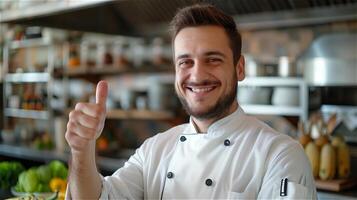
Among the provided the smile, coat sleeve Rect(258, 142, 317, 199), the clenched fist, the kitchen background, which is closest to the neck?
the smile

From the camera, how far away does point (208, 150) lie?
4.58 ft

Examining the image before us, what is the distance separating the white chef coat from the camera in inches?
48.6

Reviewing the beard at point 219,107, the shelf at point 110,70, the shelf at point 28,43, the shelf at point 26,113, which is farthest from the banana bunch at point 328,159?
the shelf at point 28,43

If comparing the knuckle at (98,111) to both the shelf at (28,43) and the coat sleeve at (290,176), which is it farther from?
the shelf at (28,43)

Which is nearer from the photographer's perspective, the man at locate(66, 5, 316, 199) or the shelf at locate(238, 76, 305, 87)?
the man at locate(66, 5, 316, 199)

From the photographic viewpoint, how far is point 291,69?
371 cm

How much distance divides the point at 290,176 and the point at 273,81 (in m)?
2.58

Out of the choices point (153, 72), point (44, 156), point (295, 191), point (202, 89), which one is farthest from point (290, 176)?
point (153, 72)

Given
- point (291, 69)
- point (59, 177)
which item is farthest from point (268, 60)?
point (59, 177)

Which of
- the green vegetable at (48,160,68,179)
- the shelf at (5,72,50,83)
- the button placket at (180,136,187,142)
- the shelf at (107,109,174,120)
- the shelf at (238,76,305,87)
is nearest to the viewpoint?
the button placket at (180,136,187,142)

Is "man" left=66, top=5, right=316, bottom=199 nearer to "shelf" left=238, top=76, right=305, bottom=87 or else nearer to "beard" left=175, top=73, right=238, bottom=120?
Result: "beard" left=175, top=73, right=238, bottom=120

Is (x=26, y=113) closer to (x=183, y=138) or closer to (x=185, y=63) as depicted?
(x=183, y=138)

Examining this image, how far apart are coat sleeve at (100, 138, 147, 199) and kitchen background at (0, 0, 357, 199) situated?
0.86 m

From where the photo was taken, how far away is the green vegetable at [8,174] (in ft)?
6.99
